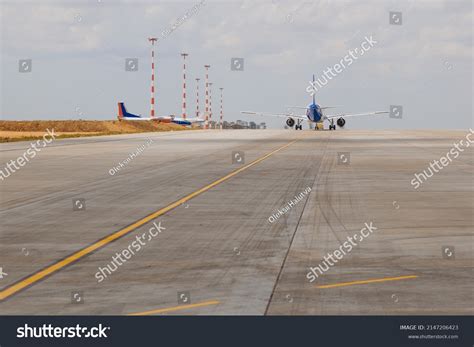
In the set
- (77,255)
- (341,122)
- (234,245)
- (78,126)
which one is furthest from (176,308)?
(78,126)

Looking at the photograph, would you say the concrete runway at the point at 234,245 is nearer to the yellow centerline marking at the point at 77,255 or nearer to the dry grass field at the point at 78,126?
the yellow centerline marking at the point at 77,255

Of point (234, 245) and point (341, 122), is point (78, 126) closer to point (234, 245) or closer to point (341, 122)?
point (341, 122)

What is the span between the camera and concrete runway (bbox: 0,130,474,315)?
10.8 metres

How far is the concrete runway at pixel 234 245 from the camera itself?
1082cm

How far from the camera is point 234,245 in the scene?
50.3 feet

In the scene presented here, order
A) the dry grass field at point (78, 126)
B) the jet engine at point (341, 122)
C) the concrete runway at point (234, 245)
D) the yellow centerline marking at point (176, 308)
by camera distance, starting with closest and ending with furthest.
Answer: the yellow centerline marking at point (176, 308), the concrete runway at point (234, 245), the jet engine at point (341, 122), the dry grass field at point (78, 126)

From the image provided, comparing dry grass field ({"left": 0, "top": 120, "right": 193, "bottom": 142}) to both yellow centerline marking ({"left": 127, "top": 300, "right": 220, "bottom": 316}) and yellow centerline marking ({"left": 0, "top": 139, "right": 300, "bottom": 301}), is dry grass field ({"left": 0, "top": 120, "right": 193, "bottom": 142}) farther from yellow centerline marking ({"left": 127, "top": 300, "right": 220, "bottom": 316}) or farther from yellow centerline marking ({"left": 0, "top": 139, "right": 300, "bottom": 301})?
yellow centerline marking ({"left": 127, "top": 300, "right": 220, "bottom": 316})

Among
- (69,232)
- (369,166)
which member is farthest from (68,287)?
(369,166)

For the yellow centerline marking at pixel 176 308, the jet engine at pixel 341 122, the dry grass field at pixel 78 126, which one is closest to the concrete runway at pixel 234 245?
the yellow centerline marking at pixel 176 308

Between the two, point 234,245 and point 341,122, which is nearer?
point 234,245

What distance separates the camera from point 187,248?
14984 mm

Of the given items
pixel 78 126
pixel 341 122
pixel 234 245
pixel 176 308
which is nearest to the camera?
pixel 176 308

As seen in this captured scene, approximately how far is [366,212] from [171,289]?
963cm
